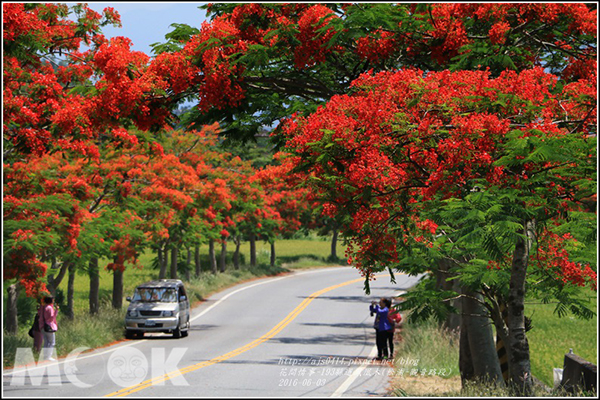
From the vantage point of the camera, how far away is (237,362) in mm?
21766

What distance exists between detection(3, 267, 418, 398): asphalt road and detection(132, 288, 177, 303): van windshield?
1410 millimetres

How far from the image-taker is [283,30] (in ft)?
39.8

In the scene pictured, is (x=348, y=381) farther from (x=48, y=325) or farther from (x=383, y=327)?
(x=48, y=325)

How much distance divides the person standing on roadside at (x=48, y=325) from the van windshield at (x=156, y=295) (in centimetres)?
756

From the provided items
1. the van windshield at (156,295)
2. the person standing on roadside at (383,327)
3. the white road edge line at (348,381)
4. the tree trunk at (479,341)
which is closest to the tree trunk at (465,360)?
the tree trunk at (479,341)

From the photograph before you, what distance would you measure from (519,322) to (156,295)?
19811 mm

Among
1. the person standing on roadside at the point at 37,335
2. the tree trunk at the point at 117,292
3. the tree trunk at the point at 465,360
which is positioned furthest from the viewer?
the tree trunk at the point at 117,292

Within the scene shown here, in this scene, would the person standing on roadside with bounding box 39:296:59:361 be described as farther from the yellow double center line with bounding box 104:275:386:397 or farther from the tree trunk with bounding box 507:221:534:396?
the tree trunk with bounding box 507:221:534:396

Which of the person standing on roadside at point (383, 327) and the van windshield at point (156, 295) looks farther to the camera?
the van windshield at point (156, 295)

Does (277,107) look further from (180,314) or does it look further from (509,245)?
(180,314)

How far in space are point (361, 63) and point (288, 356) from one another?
39.7 ft

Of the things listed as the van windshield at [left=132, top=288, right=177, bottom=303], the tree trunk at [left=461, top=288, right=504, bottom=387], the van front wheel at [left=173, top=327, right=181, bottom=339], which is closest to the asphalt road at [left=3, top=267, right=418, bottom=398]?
the van front wheel at [left=173, top=327, right=181, bottom=339]

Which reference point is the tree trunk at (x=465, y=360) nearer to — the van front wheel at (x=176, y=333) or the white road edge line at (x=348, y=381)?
the white road edge line at (x=348, y=381)

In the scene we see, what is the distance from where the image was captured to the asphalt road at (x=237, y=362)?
1681cm
